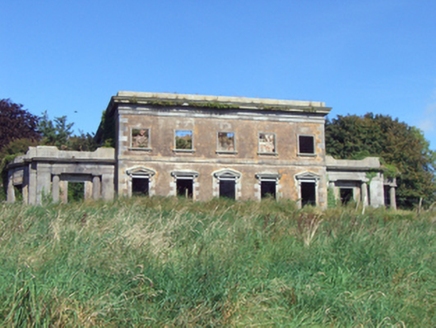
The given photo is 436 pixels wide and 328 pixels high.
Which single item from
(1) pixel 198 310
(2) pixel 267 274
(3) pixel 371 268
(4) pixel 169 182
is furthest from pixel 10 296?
(4) pixel 169 182

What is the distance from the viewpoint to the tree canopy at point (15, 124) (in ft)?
139

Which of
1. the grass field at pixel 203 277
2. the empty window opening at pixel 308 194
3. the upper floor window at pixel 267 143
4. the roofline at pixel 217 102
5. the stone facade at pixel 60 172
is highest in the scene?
the roofline at pixel 217 102

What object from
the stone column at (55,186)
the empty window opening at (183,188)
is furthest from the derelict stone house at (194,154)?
the empty window opening at (183,188)

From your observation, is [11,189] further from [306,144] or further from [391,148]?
[391,148]

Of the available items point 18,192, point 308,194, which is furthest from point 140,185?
point 308,194

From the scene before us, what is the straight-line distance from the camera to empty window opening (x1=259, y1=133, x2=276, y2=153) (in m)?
29.8

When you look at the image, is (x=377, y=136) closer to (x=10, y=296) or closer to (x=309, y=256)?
(x=309, y=256)

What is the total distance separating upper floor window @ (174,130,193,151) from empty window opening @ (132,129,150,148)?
1881mm

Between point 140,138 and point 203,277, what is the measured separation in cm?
2219

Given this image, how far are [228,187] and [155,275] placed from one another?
95.2 feet

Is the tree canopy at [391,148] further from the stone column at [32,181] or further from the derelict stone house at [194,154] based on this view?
the stone column at [32,181]

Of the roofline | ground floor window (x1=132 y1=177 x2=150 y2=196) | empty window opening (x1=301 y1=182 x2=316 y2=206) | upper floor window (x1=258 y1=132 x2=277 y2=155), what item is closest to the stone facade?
ground floor window (x1=132 y1=177 x2=150 y2=196)

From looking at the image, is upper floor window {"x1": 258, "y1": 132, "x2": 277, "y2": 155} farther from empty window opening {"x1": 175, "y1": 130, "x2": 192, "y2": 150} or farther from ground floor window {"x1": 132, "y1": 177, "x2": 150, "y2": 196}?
ground floor window {"x1": 132, "y1": 177, "x2": 150, "y2": 196}

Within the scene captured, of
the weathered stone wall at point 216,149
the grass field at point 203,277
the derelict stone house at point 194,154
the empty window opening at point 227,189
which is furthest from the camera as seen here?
the empty window opening at point 227,189
